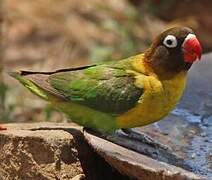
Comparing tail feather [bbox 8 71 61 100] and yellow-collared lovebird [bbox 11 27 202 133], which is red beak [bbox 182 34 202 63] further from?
tail feather [bbox 8 71 61 100]

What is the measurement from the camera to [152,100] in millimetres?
3973

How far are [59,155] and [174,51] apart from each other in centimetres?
87

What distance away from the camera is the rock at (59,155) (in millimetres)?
3629

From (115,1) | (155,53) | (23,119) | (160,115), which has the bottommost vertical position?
(23,119)

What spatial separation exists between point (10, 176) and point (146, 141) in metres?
0.80

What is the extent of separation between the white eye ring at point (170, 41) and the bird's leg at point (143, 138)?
0.57 meters

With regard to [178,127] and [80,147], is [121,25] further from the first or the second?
[80,147]

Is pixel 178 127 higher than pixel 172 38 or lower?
lower

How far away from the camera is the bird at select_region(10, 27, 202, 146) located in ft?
13.0

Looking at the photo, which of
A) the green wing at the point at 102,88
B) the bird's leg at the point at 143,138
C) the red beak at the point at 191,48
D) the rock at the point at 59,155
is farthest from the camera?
the bird's leg at the point at 143,138

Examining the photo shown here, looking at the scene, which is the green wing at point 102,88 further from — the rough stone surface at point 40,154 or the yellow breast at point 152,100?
the rough stone surface at point 40,154

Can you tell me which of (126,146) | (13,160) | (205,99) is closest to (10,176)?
(13,160)

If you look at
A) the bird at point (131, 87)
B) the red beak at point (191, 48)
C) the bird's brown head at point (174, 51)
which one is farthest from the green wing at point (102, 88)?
the red beak at point (191, 48)

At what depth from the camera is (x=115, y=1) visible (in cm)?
907
